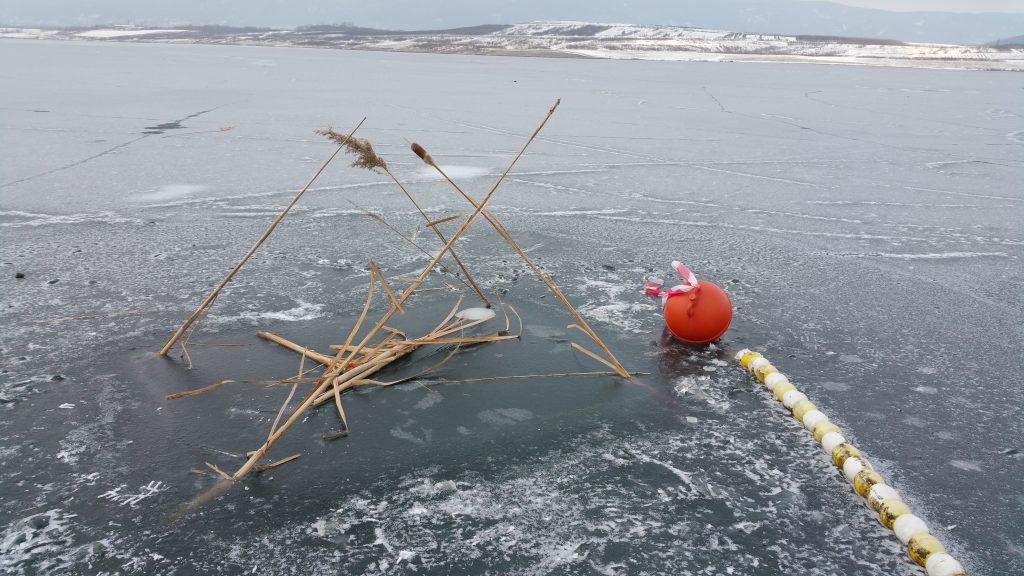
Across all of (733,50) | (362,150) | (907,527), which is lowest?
(907,527)

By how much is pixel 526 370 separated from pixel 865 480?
4.43 ft

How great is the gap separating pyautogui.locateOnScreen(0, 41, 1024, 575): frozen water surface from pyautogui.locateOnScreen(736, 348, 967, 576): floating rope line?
0.05 m

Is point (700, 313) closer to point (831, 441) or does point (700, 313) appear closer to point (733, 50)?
point (831, 441)

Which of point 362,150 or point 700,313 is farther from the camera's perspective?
point 700,313

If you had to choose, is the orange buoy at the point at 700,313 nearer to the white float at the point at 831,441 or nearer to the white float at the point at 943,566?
the white float at the point at 831,441

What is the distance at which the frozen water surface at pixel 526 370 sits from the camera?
6.52 feet

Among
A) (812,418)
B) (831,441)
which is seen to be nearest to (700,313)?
(812,418)

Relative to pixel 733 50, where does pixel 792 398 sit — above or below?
below

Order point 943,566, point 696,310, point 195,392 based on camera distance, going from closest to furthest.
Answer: point 943,566
point 195,392
point 696,310

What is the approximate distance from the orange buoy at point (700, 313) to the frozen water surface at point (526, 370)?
13 cm

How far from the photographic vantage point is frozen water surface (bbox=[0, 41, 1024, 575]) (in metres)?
1.99

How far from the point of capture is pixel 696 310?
10.2 ft

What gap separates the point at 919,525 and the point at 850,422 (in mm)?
676

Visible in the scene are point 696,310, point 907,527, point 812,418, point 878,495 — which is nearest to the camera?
point 907,527
